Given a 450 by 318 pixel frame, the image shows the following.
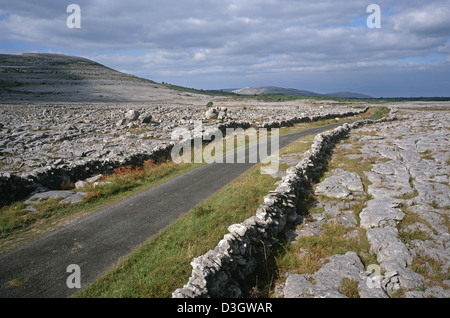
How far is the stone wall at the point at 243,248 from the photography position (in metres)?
6.76

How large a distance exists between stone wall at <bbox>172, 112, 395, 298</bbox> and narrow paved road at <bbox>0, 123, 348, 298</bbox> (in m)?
3.44

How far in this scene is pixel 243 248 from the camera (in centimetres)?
845

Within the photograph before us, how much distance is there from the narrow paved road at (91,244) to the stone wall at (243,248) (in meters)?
3.44

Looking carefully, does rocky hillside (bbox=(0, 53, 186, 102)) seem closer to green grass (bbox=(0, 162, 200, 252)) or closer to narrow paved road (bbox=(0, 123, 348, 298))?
green grass (bbox=(0, 162, 200, 252))

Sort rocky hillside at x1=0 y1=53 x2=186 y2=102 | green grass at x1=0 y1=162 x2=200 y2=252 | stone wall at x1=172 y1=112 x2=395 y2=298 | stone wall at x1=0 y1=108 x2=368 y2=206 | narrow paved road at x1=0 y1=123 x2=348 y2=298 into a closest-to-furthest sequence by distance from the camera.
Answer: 1. stone wall at x1=172 y1=112 x2=395 y2=298
2. narrow paved road at x1=0 y1=123 x2=348 y2=298
3. green grass at x1=0 y1=162 x2=200 y2=252
4. stone wall at x1=0 y1=108 x2=368 y2=206
5. rocky hillside at x1=0 y1=53 x2=186 y2=102

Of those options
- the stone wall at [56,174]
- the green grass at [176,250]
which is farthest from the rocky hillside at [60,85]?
the green grass at [176,250]

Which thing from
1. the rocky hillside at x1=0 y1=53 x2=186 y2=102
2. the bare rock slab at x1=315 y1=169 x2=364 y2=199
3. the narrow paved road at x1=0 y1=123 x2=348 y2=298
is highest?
the rocky hillside at x1=0 y1=53 x2=186 y2=102

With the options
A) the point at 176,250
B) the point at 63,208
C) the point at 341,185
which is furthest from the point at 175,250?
the point at 341,185

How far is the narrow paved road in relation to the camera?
24.5 ft

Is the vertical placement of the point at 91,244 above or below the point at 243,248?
below

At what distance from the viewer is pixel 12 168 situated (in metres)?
17.7

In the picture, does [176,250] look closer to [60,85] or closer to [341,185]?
[341,185]

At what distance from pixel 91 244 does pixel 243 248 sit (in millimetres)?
5848

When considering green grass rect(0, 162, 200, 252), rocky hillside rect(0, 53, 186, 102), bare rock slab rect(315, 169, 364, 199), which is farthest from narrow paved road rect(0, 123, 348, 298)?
rocky hillside rect(0, 53, 186, 102)
